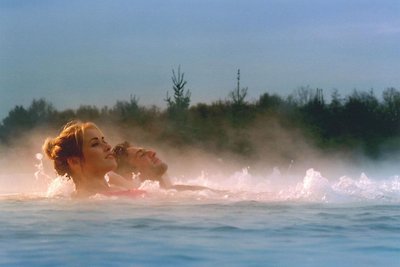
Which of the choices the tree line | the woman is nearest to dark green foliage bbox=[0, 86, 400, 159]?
the tree line

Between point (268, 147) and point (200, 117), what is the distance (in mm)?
2182

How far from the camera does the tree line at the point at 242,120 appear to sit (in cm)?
796

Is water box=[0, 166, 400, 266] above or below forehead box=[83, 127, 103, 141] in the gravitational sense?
below

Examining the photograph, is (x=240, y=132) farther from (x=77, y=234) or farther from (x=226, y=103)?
(x=77, y=234)

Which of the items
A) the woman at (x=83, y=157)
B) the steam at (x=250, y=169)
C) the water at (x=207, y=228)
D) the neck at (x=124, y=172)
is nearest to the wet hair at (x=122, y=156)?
the neck at (x=124, y=172)

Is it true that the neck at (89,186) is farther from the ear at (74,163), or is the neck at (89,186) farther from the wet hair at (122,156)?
the wet hair at (122,156)

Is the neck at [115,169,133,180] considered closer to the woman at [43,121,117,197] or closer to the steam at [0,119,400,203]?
the steam at [0,119,400,203]

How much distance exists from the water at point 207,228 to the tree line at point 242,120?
1.69m

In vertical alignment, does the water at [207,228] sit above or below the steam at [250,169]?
below

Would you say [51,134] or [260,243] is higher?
[51,134]

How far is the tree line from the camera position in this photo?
7.96 meters

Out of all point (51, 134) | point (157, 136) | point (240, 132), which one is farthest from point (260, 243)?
point (240, 132)

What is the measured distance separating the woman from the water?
0.18 m

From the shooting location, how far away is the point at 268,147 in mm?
11312
